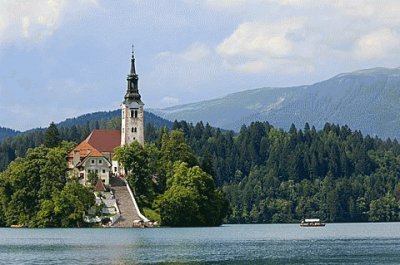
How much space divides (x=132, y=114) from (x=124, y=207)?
3045 cm

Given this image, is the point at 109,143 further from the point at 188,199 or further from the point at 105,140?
the point at 188,199

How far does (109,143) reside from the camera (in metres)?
184

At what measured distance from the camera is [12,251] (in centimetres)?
8425

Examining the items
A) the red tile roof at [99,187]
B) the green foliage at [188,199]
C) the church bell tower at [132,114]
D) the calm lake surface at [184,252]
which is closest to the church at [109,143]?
the church bell tower at [132,114]

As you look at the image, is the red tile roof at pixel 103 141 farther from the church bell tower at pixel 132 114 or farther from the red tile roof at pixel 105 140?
the church bell tower at pixel 132 114

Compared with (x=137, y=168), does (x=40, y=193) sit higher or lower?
lower

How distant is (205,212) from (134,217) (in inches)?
427

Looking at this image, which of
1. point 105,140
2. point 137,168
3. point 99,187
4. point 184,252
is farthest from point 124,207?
point 184,252

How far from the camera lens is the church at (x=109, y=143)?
16575 centimetres

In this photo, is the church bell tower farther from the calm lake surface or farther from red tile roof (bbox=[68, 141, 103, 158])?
the calm lake surface

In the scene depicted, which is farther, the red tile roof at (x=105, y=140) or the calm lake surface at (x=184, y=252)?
the red tile roof at (x=105, y=140)

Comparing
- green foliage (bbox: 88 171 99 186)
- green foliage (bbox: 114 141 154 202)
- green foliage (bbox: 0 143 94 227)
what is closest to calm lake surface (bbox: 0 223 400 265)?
green foliage (bbox: 0 143 94 227)

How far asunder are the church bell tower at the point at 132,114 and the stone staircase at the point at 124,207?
21050mm

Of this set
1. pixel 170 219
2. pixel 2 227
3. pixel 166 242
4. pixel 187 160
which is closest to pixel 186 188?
pixel 170 219
